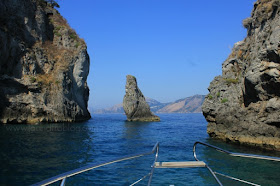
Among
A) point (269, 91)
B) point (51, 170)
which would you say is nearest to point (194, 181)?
point (51, 170)

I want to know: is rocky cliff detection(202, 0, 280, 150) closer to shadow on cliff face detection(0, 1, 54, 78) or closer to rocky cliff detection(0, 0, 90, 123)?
rocky cliff detection(0, 0, 90, 123)

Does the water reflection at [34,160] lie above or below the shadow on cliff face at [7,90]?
below

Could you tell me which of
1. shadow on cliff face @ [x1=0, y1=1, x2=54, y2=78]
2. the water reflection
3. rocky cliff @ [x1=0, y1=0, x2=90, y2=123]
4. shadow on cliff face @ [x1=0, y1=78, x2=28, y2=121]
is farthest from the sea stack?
the water reflection

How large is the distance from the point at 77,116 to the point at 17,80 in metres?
15.8

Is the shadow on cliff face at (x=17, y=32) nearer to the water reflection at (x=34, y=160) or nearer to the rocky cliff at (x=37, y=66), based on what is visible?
the rocky cliff at (x=37, y=66)

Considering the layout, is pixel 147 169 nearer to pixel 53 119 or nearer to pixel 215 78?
pixel 215 78

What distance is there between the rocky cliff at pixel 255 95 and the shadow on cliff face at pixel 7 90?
32.2 meters

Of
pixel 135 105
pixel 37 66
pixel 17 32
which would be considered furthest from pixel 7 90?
pixel 135 105

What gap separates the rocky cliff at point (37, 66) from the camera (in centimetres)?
4081

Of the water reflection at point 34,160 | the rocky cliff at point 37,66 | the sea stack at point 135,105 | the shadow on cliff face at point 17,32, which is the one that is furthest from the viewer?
the sea stack at point 135,105

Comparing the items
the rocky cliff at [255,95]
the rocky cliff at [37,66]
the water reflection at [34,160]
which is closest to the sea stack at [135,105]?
the rocky cliff at [37,66]

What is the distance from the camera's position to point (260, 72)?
19547 millimetres

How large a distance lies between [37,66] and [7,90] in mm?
9253

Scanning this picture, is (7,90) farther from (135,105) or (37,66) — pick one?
(135,105)
